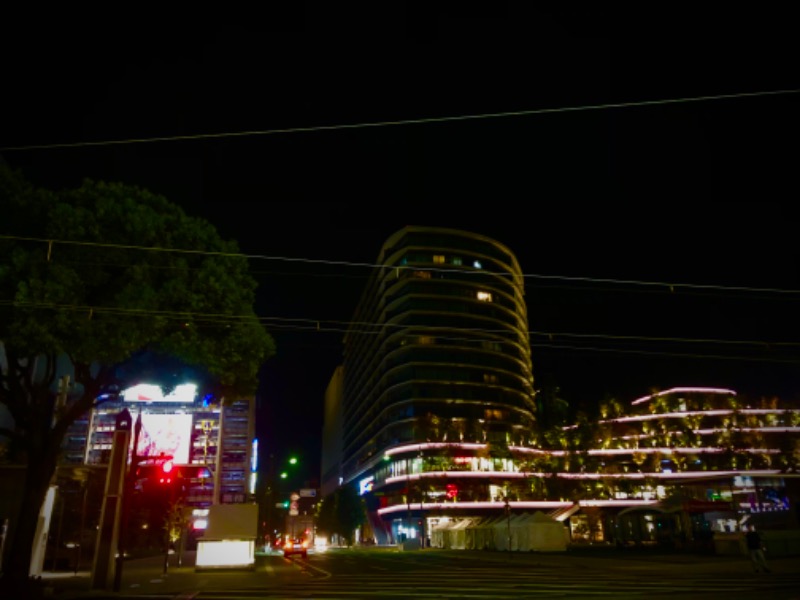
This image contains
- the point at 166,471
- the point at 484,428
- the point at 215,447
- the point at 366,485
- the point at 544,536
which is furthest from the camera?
the point at 215,447

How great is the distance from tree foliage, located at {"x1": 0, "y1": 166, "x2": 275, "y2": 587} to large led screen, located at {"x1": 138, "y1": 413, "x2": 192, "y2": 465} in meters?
28.5

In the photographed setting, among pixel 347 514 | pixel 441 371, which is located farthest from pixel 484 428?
pixel 347 514

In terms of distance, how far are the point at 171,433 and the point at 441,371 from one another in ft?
170

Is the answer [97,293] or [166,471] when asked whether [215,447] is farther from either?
[97,293]

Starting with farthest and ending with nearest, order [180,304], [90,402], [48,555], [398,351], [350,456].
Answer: [350,456] → [398,351] → [48,555] → [90,402] → [180,304]

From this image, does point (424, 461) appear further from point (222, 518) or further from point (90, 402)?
point (90, 402)

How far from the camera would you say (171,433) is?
45.8 m

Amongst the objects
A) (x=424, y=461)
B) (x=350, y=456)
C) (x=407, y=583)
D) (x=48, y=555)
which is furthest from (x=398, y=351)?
(x=407, y=583)

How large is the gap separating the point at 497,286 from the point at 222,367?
8234 cm

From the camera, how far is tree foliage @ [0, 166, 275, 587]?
617 inches

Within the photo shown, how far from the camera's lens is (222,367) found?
19141mm

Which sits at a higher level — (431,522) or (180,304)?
(180,304)

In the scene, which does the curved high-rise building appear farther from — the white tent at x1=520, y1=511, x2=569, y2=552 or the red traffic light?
the red traffic light

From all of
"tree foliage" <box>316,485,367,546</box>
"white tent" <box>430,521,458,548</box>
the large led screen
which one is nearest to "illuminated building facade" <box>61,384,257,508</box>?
"tree foliage" <box>316,485,367,546</box>
